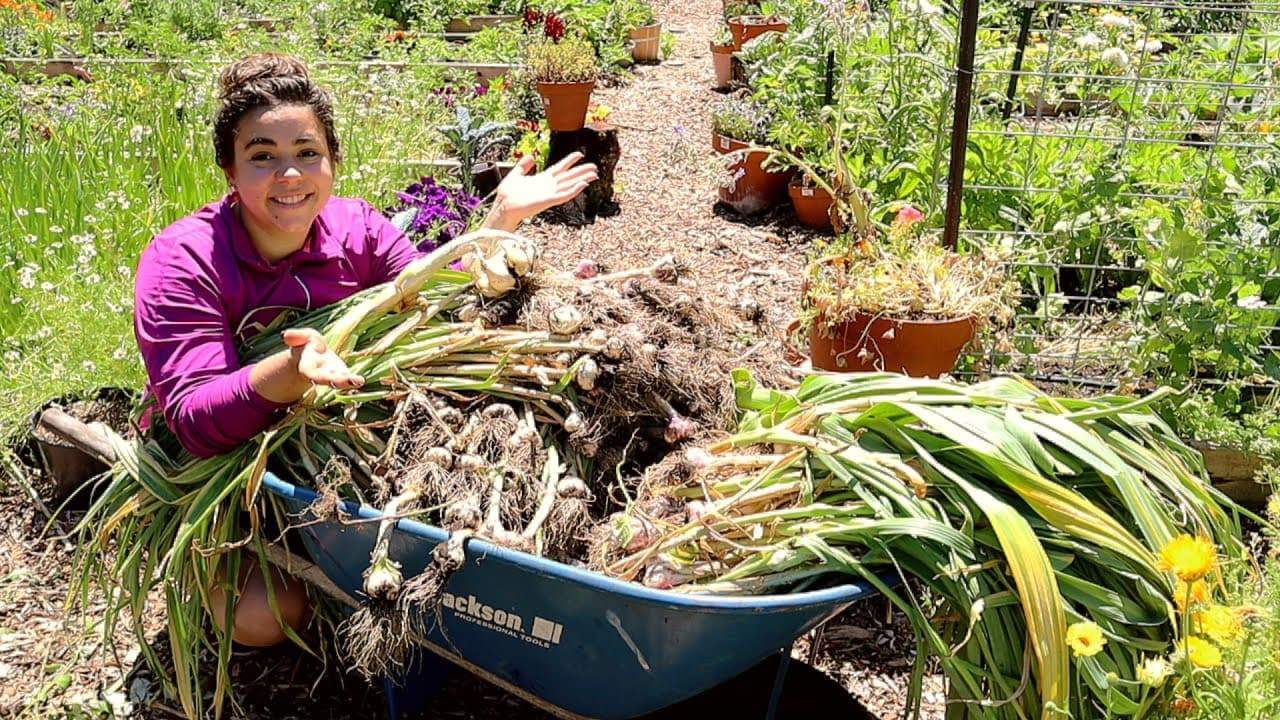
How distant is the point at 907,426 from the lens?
1.72 meters

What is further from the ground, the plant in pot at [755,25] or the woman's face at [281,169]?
the woman's face at [281,169]

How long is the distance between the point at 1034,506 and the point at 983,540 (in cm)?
10

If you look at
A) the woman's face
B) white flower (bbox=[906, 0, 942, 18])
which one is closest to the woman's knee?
the woman's face

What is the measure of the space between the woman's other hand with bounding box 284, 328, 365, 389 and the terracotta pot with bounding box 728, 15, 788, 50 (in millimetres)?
6218

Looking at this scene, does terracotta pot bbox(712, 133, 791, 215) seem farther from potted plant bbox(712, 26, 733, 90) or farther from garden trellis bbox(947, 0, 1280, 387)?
potted plant bbox(712, 26, 733, 90)

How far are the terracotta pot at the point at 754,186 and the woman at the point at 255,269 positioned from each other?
9.63 feet

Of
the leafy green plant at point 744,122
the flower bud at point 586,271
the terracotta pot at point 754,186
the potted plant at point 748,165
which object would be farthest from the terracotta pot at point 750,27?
the flower bud at point 586,271

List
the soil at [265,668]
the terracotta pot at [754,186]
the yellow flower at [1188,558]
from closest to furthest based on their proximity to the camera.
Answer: the yellow flower at [1188,558]
the soil at [265,668]
the terracotta pot at [754,186]

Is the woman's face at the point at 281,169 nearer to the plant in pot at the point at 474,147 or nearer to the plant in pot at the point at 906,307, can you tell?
the plant in pot at the point at 906,307

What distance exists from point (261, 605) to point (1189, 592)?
168 cm

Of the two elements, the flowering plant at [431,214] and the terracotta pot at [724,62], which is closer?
the flowering plant at [431,214]

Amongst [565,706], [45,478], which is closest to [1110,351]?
[565,706]

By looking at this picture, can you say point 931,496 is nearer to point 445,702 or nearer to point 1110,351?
point 445,702

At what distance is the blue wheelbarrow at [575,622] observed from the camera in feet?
4.98
